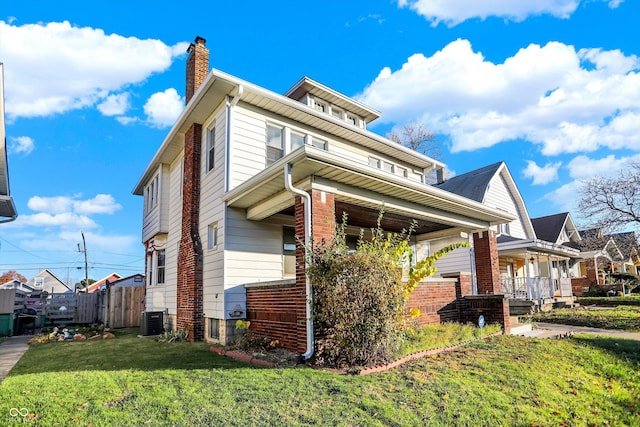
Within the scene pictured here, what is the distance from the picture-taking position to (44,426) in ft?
12.2

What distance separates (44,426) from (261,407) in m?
2.06

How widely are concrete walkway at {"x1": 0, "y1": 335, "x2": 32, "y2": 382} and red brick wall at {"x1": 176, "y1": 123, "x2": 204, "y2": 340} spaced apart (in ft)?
11.8

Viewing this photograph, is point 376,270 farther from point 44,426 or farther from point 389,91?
point 389,91

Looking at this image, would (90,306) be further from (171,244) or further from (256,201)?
(256,201)

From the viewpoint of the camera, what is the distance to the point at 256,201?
9039mm

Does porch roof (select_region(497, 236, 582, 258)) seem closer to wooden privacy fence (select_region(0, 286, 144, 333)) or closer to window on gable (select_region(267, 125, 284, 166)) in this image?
window on gable (select_region(267, 125, 284, 166))

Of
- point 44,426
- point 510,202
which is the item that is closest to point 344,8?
point 44,426

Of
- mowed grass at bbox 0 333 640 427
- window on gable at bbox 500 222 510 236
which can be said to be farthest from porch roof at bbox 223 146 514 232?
window on gable at bbox 500 222 510 236

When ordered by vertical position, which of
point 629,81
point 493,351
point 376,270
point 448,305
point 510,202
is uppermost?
point 629,81

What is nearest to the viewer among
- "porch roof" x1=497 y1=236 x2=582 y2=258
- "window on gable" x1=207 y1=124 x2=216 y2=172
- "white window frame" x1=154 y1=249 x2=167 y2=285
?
"window on gable" x1=207 y1=124 x2=216 y2=172

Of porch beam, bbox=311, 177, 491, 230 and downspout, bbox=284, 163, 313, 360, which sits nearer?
downspout, bbox=284, 163, 313, 360

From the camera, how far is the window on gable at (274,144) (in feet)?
34.6

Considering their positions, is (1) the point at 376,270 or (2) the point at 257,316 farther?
(2) the point at 257,316

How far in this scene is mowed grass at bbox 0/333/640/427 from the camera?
4035 mm
